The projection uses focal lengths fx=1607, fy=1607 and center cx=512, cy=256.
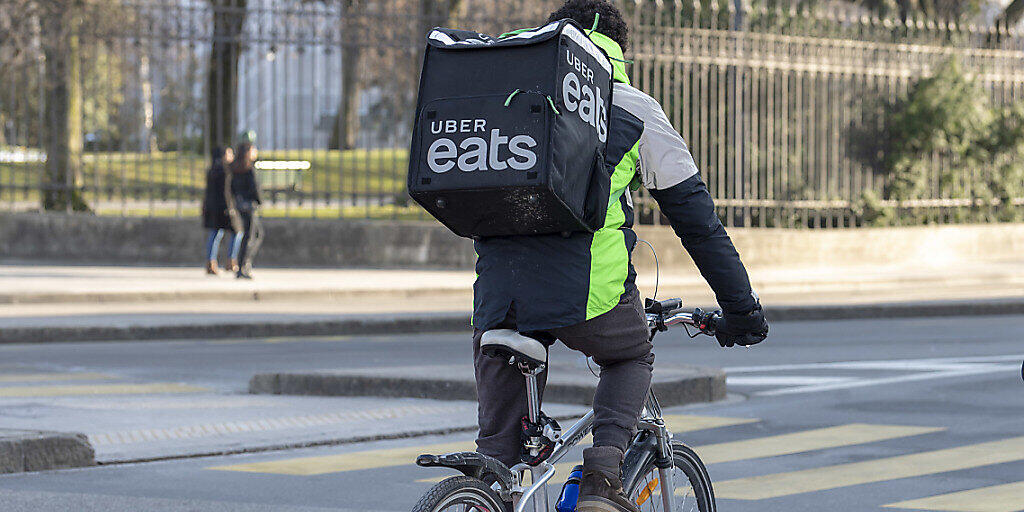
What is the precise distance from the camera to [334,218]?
821 inches

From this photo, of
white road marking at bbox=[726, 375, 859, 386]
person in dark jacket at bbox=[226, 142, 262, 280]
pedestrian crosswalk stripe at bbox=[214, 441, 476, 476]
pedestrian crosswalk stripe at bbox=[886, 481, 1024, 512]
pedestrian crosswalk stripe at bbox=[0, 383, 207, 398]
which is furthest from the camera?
person in dark jacket at bbox=[226, 142, 262, 280]

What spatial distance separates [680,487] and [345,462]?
11.0 ft

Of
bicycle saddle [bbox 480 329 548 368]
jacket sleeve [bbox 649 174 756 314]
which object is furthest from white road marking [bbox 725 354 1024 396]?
bicycle saddle [bbox 480 329 548 368]

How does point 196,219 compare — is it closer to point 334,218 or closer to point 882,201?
point 334,218

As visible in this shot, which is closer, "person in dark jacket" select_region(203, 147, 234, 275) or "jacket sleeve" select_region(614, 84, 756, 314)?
"jacket sleeve" select_region(614, 84, 756, 314)

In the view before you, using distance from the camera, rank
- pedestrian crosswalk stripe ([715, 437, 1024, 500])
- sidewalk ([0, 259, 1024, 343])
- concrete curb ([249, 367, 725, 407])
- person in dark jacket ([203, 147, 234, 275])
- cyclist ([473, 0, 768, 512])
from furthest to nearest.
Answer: person in dark jacket ([203, 147, 234, 275])
sidewalk ([0, 259, 1024, 343])
concrete curb ([249, 367, 725, 407])
pedestrian crosswalk stripe ([715, 437, 1024, 500])
cyclist ([473, 0, 768, 512])

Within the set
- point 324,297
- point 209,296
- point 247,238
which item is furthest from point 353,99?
point 209,296

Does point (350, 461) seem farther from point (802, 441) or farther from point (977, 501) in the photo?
point (977, 501)

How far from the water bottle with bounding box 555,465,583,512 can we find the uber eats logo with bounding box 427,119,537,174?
0.83 m

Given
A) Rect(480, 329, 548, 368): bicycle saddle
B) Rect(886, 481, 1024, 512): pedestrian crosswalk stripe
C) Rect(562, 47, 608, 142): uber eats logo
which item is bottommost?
Rect(886, 481, 1024, 512): pedestrian crosswalk stripe

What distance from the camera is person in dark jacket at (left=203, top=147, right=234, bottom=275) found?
1869cm

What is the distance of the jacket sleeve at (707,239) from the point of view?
394 cm

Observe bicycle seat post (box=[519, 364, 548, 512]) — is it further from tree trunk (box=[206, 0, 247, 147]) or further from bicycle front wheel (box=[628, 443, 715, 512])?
tree trunk (box=[206, 0, 247, 147])

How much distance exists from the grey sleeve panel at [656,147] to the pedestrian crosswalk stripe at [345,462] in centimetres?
362
